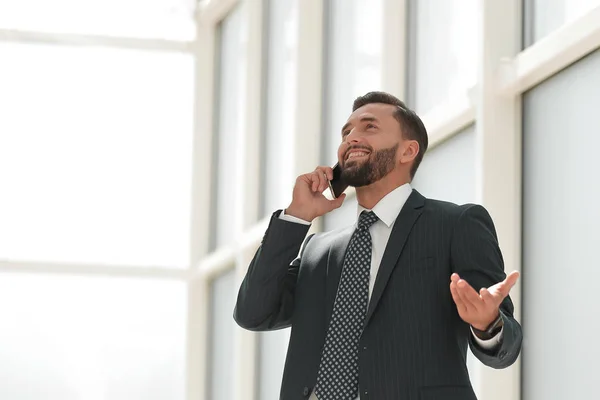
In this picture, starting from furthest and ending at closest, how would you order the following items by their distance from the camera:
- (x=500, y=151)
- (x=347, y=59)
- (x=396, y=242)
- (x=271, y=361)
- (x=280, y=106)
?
(x=280, y=106) → (x=271, y=361) → (x=347, y=59) → (x=500, y=151) → (x=396, y=242)

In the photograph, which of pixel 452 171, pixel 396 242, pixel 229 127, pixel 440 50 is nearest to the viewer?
pixel 396 242

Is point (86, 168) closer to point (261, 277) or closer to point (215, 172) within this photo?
point (215, 172)

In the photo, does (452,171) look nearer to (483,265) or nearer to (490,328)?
(483,265)

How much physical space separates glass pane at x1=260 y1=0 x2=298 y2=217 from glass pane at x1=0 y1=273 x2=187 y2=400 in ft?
6.08

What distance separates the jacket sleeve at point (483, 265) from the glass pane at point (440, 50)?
1.56 m

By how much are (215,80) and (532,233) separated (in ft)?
20.0

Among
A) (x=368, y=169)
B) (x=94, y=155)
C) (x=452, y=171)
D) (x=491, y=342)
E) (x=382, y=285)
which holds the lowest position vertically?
(x=491, y=342)

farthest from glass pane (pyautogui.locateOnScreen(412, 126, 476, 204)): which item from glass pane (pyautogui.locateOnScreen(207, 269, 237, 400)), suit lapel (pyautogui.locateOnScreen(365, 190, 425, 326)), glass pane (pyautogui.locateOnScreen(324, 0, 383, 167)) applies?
glass pane (pyautogui.locateOnScreen(207, 269, 237, 400))

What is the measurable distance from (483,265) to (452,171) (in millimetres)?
1880

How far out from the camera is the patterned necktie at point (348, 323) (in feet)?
8.68

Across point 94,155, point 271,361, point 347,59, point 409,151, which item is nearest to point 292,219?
point 409,151

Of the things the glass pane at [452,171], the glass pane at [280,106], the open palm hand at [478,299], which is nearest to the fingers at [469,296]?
the open palm hand at [478,299]

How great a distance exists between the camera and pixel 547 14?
3799 mm

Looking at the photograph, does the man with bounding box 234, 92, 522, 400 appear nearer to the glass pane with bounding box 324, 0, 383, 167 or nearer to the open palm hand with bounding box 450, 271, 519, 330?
the open palm hand with bounding box 450, 271, 519, 330
